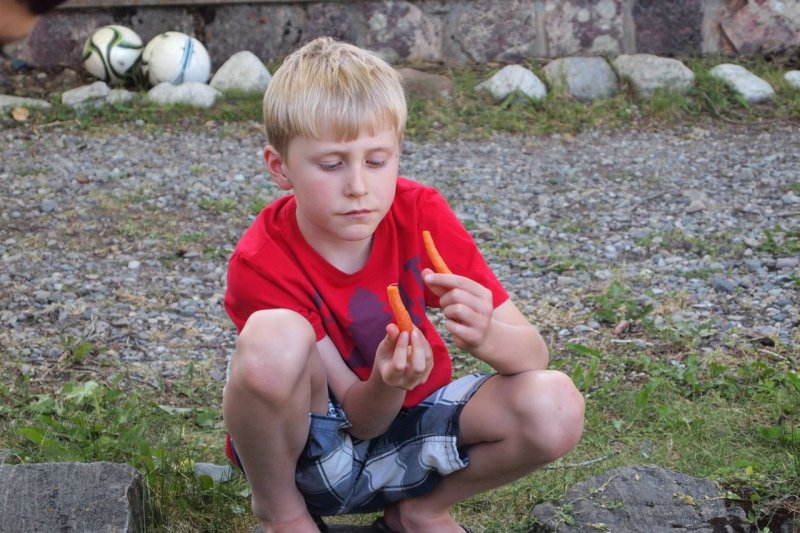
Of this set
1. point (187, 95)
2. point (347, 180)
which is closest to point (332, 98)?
point (347, 180)

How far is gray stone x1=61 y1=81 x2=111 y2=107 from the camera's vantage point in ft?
20.3

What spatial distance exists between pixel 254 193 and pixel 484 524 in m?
2.87

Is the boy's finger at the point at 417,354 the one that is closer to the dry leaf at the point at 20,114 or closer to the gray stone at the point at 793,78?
the dry leaf at the point at 20,114

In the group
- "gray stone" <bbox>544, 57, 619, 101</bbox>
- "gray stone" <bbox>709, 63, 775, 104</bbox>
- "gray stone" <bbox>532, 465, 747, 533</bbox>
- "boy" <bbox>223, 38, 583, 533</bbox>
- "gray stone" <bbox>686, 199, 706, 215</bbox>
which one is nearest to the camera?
"boy" <bbox>223, 38, 583, 533</bbox>

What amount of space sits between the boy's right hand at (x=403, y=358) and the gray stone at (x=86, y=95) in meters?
4.61

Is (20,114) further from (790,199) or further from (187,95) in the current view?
(790,199)

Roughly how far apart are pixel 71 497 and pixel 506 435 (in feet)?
3.08

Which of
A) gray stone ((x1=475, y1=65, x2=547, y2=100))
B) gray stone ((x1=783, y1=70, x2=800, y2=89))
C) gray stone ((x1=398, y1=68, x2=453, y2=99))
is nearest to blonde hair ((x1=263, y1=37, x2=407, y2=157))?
gray stone ((x1=398, y1=68, x2=453, y2=99))

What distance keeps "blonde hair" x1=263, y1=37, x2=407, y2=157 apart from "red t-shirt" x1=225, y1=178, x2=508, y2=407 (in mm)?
182

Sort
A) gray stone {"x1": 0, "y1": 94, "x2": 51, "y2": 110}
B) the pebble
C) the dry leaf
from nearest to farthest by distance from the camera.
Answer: the pebble → the dry leaf → gray stone {"x1": 0, "y1": 94, "x2": 51, "y2": 110}

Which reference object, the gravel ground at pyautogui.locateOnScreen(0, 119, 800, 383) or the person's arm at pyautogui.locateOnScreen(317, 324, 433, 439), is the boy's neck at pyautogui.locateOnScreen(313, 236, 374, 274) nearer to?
the person's arm at pyautogui.locateOnScreen(317, 324, 433, 439)

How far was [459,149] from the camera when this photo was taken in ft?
19.0

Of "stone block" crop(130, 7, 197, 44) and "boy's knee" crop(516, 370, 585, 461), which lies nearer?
"boy's knee" crop(516, 370, 585, 461)

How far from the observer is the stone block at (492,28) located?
6773mm
